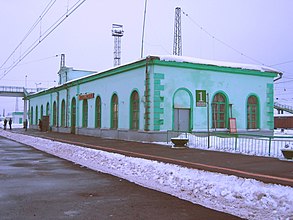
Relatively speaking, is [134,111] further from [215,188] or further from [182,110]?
[215,188]

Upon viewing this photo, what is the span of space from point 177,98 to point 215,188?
14751 millimetres

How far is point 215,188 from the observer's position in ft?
24.3

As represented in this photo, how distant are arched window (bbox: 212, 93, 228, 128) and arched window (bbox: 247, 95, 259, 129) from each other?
2354mm

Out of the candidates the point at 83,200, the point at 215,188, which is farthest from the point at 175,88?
the point at 83,200

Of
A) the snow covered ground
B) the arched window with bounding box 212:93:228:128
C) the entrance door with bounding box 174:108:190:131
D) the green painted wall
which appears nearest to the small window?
the green painted wall

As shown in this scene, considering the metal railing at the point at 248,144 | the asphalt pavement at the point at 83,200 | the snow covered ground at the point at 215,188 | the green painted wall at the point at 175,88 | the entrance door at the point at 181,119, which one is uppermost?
the green painted wall at the point at 175,88

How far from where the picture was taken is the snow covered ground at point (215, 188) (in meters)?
6.09

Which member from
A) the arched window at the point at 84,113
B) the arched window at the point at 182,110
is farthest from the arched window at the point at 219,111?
the arched window at the point at 84,113

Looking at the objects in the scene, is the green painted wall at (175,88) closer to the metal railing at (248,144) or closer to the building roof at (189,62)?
the building roof at (189,62)

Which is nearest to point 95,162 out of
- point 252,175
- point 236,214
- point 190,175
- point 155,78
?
point 190,175

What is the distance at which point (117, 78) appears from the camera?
2522 cm

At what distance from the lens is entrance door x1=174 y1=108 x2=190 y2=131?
22.0 m

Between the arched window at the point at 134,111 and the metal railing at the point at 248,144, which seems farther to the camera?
the arched window at the point at 134,111

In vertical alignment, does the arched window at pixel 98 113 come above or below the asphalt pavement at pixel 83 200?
above
